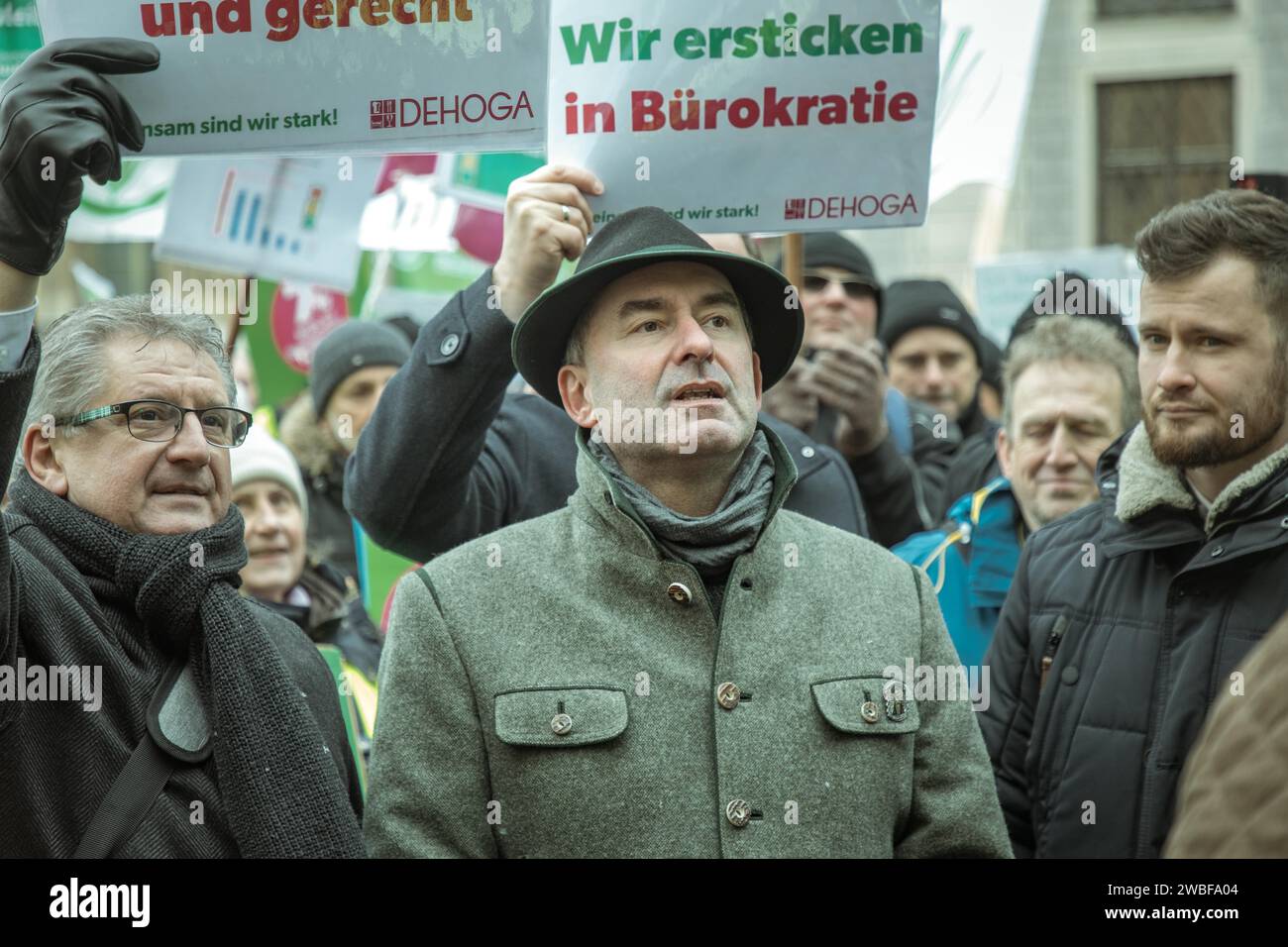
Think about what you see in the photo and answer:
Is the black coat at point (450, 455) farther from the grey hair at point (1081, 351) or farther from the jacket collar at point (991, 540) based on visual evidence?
the grey hair at point (1081, 351)

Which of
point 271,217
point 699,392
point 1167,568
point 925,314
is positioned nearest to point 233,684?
point 699,392

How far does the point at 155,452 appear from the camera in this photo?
2.78m

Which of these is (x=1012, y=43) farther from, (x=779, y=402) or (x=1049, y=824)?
(x=1049, y=824)

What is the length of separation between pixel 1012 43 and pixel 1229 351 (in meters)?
2.53

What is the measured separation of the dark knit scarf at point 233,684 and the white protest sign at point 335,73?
28.8 inches

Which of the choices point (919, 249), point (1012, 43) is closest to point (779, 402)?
point (1012, 43)

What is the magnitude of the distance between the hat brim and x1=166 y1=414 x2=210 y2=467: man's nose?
0.57 m

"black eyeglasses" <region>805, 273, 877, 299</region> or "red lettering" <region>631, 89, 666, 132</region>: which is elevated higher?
"red lettering" <region>631, 89, 666, 132</region>

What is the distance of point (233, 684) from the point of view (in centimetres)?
271

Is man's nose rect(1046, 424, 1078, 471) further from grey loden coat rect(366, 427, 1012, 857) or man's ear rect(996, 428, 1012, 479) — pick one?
grey loden coat rect(366, 427, 1012, 857)

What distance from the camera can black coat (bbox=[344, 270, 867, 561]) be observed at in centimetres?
330

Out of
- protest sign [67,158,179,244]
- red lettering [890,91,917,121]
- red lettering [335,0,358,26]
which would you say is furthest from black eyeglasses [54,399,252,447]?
protest sign [67,158,179,244]

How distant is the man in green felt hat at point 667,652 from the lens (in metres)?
2.70
